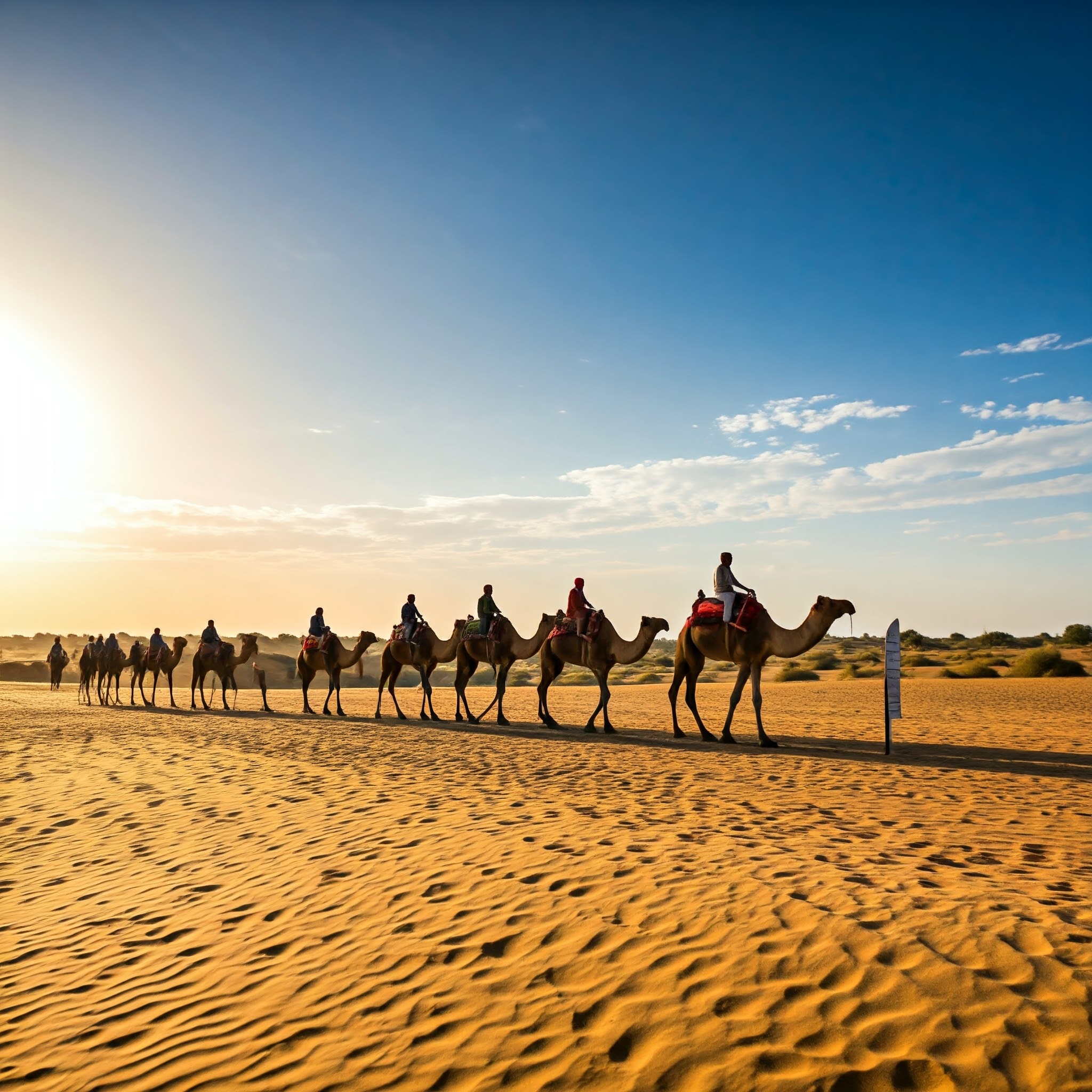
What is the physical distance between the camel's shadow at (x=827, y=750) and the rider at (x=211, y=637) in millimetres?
9687

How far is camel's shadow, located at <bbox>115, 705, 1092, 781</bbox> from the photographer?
11852 mm

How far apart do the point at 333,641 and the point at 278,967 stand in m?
21.4

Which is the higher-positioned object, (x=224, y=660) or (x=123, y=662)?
(x=224, y=660)

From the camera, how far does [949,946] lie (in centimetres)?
416

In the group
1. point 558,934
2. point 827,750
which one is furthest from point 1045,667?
point 558,934

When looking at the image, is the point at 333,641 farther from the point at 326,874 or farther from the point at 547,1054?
the point at 547,1054

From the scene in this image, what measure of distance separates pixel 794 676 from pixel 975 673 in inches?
319

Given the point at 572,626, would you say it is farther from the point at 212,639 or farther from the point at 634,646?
the point at 212,639

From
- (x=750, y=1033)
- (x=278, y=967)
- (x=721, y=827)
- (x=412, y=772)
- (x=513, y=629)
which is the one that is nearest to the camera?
(x=750, y=1033)

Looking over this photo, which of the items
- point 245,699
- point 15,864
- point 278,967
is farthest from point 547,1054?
point 245,699

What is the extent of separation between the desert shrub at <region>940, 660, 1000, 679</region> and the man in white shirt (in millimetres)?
23970

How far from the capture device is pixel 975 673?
3347 cm

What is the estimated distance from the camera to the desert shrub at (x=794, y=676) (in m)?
37.2

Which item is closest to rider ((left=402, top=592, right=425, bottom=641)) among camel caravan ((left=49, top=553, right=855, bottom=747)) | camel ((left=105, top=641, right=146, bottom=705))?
camel caravan ((left=49, top=553, right=855, bottom=747))
